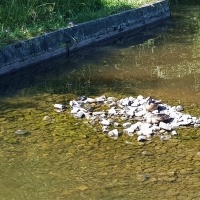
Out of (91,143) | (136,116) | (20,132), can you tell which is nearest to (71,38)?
(136,116)

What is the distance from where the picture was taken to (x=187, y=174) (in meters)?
5.25

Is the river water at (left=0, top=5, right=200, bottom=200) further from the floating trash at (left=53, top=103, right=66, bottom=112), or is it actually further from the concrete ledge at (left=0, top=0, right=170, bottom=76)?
the concrete ledge at (left=0, top=0, right=170, bottom=76)

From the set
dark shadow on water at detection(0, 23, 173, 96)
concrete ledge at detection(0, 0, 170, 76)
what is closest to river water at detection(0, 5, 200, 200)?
dark shadow on water at detection(0, 23, 173, 96)

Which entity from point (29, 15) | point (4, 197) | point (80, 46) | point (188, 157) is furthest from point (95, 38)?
point (4, 197)

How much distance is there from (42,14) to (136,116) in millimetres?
5605

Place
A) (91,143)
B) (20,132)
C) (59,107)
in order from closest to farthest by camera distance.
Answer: (91,143) < (20,132) < (59,107)

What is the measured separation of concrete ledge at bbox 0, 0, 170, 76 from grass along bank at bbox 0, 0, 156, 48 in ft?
0.74

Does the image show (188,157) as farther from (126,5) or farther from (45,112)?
(126,5)

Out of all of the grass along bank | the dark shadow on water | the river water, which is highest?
the grass along bank

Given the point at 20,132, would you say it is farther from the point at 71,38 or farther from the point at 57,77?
the point at 71,38

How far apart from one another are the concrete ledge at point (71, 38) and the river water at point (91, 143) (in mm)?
386

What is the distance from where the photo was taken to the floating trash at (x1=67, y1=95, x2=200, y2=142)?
21.1 feet

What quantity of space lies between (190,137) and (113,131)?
0.97m

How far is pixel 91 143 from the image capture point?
19.9 feet
